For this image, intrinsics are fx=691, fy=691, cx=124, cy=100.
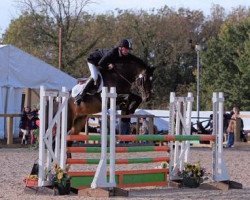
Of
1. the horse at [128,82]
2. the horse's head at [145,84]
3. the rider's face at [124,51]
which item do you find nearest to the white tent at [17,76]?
the horse at [128,82]

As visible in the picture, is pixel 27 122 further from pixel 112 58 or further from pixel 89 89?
pixel 112 58

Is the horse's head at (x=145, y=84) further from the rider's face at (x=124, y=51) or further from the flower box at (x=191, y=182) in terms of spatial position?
the flower box at (x=191, y=182)

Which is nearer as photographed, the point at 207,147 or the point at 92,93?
the point at 92,93

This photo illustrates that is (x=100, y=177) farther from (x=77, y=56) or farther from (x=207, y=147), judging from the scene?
(x=77, y=56)

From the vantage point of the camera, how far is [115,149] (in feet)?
32.9

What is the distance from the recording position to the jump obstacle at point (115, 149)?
9.91 meters

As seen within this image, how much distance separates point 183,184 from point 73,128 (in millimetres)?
2536

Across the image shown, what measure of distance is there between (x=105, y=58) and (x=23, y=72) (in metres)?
14.4

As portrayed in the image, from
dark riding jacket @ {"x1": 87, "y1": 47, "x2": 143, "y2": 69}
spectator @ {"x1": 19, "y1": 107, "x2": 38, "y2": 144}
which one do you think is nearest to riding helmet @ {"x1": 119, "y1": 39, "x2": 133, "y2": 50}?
dark riding jacket @ {"x1": 87, "y1": 47, "x2": 143, "y2": 69}

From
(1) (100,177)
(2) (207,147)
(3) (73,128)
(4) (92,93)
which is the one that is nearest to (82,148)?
(1) (100,177)

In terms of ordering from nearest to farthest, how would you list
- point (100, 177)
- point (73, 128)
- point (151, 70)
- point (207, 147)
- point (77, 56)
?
point (100, 177) → point (151, 70) → point (73, 128) → point (207, 147) → point (77, 56)

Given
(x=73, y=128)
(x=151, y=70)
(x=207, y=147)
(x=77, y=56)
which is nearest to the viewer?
(x=151, y=70)

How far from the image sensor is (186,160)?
11.8 m

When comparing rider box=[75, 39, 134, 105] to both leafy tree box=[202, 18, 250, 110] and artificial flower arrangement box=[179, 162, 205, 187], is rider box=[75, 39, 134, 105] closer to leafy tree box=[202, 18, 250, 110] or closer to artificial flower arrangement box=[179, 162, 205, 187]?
artificial flower arrangement box=[179, 162, 205, 187]
